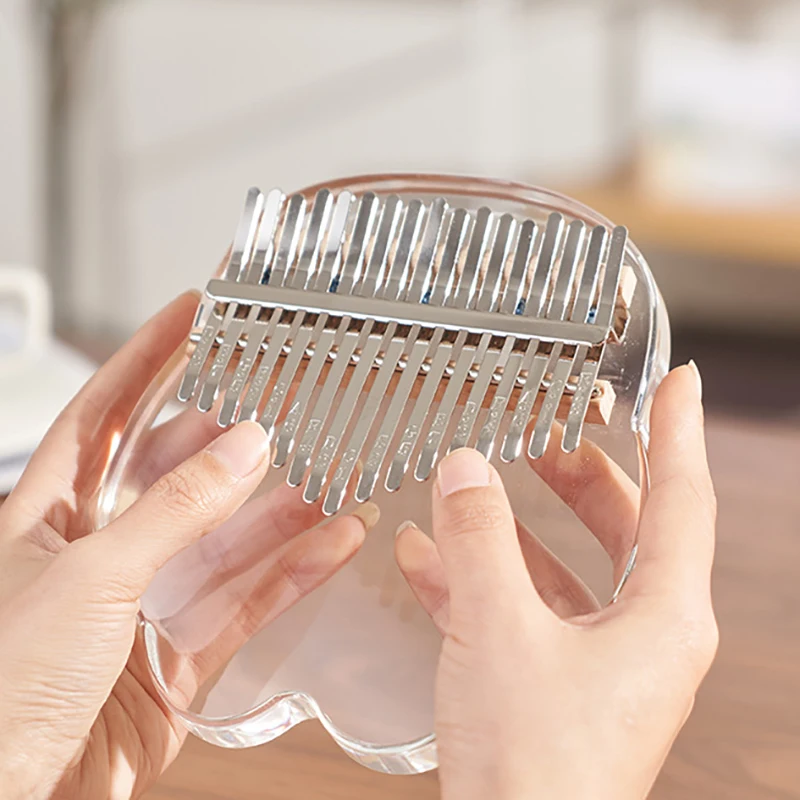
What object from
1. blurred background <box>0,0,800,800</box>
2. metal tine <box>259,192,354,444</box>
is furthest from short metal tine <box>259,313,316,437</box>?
blurred background <box>0,0,800,800</box>

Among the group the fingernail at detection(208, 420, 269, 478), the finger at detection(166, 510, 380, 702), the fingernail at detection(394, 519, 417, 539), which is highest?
the fingernail at detection(208, 420, 269, 478)

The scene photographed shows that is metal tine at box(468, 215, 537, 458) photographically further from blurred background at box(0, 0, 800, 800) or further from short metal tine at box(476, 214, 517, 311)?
blurred background at box(0, 0, 800, 800)

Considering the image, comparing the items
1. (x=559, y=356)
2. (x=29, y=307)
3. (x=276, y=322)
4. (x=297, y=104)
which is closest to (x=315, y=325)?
(x=276, y=322)

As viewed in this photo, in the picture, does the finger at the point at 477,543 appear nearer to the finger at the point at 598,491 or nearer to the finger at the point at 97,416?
the finger at the point at 598,491

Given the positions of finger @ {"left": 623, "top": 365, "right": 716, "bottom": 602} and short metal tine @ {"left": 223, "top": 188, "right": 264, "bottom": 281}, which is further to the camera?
short metal tine @ {"left": 223, "top": 188, "right": 264, "bottom": 281}

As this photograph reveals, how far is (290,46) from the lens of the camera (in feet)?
6.55

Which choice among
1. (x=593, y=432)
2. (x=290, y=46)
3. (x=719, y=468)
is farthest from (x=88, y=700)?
(x=290, y=46)

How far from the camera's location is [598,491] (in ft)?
1.63

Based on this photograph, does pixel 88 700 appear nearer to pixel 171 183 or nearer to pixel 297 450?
pixel 297 450

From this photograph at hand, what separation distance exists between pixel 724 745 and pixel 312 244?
0.33m

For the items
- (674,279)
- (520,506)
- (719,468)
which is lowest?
(674,279)

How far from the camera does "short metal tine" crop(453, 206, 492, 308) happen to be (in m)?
0.51

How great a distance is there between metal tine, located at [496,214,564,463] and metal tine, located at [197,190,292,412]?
130 mm

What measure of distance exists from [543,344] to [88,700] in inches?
10.2
